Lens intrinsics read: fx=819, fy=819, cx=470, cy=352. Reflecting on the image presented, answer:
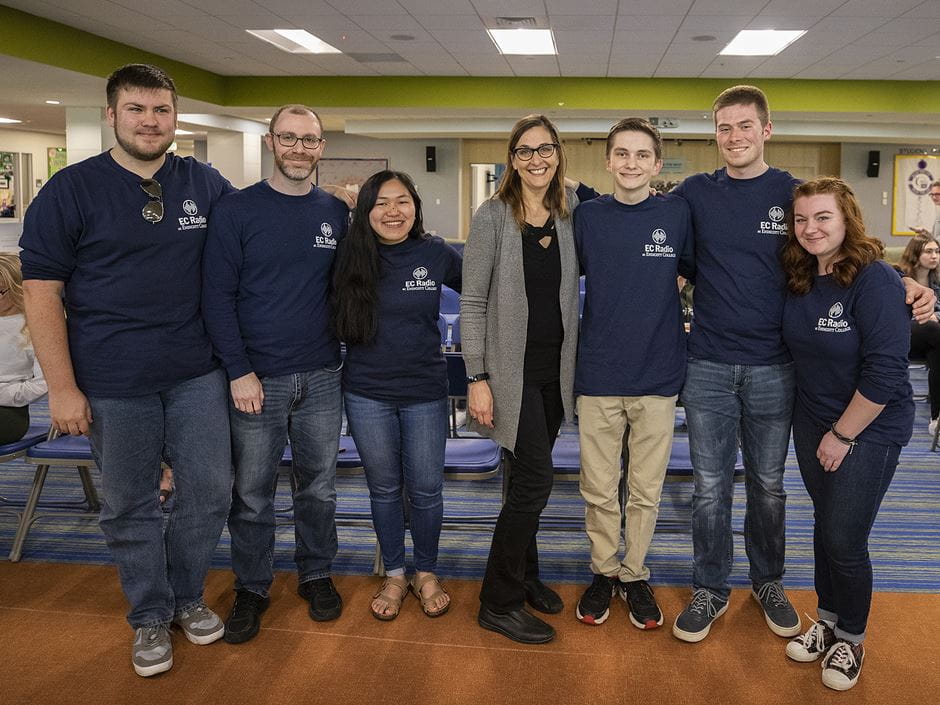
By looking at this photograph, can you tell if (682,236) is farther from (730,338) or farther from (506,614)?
(506,614)

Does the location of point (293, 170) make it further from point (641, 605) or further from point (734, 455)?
point (641, 605)

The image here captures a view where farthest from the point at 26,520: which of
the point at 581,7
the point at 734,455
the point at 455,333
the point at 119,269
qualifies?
the point at 581,7

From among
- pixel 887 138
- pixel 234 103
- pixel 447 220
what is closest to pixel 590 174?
pixel 447 220

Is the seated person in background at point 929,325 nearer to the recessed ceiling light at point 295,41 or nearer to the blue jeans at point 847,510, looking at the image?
the blue jeans at point 847,510

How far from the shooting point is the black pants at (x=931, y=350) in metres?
5.48

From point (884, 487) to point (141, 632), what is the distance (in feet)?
7.36

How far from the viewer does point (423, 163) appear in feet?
55.7

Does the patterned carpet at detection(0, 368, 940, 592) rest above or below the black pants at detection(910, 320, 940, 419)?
below

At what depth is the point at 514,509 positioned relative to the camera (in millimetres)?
2613

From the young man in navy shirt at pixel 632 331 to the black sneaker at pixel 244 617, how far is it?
3.61 feet

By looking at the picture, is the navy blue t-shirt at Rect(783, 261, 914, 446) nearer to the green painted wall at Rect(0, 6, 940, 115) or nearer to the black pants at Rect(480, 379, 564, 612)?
the black pants at Rect(480, 379, 564, 612)

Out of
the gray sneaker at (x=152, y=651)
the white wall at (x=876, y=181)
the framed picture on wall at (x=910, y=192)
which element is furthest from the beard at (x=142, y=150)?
the framed picture on wall at (x=910, y=192)

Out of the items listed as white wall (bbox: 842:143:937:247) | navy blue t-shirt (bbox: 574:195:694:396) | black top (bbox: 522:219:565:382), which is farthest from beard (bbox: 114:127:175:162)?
white wall (bbox: 842:143:937:247)

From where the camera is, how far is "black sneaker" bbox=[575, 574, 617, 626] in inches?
107
